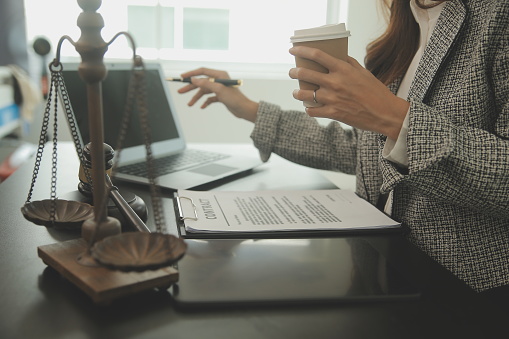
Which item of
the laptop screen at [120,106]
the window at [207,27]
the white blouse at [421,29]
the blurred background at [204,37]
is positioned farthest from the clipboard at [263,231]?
the window at [207,27]

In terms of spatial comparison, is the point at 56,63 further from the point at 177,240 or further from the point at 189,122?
the point at 189,122

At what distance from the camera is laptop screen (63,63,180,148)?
3.36 ft

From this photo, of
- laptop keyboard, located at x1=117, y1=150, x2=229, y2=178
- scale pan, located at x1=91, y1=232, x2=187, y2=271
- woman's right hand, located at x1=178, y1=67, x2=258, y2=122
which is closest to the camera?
scale pan, located at x1=91, y1=232, x2=187, y2=271

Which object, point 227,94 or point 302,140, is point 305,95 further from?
point 227,94

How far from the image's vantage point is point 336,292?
513mm

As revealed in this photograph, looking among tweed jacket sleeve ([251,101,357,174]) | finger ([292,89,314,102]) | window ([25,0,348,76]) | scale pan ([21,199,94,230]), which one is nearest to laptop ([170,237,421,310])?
scale pan ([21,199,94,230])

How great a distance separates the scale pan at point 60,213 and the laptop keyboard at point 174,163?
442 millimetres

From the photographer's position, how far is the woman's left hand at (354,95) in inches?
28.7

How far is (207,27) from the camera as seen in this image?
285cm

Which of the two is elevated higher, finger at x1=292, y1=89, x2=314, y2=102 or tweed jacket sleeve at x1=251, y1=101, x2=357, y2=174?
finger at x1=292, y1=89, x2=314, y2=102

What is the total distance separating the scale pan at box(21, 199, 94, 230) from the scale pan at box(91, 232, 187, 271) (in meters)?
0.16

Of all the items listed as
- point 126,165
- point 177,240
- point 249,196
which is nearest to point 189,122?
point 126,165

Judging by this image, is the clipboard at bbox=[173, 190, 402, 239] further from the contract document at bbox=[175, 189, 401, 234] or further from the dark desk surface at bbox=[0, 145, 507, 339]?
the dark desk surface at bbox=[0, 145, 507, 339]

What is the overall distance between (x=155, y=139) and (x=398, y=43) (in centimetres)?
66
